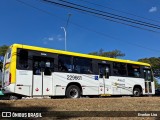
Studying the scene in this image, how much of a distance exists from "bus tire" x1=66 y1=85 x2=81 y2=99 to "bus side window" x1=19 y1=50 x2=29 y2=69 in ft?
10.4

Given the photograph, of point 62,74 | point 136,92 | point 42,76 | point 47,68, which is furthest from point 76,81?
point 136,92

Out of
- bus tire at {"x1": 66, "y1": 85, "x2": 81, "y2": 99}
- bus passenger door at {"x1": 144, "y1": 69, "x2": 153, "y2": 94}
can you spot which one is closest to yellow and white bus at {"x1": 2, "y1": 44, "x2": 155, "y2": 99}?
bus tire at {"x1": 66, "y1": 85, "x2": 81, "y2": 99}

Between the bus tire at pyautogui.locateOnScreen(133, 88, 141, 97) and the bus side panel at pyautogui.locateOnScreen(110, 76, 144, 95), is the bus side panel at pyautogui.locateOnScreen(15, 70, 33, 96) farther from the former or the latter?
the bus tire at pyautogui.locateOnScreen(133, 88, 141, 97)

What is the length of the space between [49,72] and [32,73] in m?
1.18

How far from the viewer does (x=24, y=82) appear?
1534 cm

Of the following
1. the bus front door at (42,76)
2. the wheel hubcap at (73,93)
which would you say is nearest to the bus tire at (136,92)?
the wheel hubcap at (73,93)

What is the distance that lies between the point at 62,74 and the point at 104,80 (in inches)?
146

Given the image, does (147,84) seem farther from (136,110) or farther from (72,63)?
(136,110)

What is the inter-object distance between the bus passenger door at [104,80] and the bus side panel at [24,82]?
5.53m

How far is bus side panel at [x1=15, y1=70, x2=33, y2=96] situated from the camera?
15.1 meters

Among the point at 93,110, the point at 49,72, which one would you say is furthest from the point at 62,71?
the point at 93,110

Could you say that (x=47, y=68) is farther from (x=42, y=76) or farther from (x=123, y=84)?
(x=123, y=84)

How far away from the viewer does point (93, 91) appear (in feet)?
61.4

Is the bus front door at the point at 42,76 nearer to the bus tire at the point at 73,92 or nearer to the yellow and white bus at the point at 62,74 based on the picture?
the yellow and white bus at the point at 62,74
